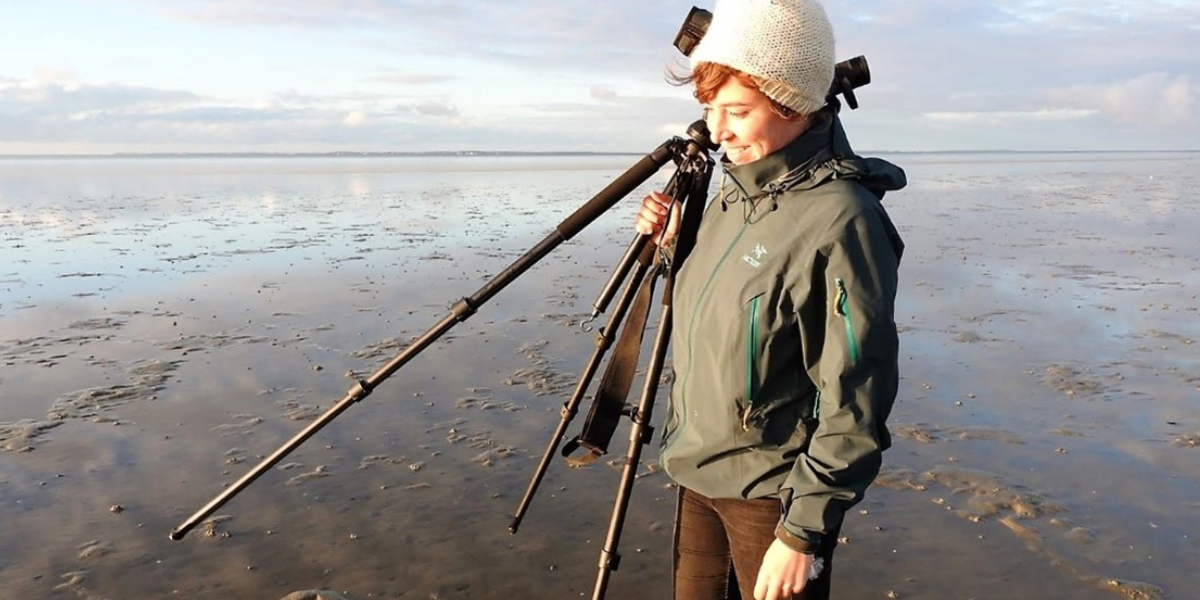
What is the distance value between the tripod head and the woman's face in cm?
17

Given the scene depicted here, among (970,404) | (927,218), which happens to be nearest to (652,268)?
(970,404)

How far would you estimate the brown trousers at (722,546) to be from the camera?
2.25 m

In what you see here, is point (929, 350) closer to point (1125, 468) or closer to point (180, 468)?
point (1125, 468)

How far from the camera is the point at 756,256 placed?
2.10 meters

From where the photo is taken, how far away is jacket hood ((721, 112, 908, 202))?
2.04m

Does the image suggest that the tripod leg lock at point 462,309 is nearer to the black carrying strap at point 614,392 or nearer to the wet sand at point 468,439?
the black carrying strap at point 614,392

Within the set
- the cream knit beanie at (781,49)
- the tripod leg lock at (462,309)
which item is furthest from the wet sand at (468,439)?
the cream knit beanie at (781,49)

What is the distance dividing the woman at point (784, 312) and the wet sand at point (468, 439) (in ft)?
7.94

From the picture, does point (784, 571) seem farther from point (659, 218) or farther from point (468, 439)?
point (468, 439)

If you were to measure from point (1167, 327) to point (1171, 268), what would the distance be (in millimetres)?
5167

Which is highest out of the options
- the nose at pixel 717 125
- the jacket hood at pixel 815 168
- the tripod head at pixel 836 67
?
the tripod head at pixel 836 67

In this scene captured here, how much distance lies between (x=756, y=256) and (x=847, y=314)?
0.99 ft

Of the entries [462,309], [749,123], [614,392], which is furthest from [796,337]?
[462,309]

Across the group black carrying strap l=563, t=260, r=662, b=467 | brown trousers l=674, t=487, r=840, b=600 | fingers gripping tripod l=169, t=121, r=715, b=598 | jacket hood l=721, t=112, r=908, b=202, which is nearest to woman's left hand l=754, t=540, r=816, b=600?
brown trousers l=674, t=487, r=840, b=600
